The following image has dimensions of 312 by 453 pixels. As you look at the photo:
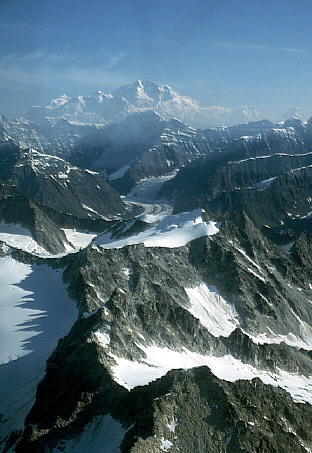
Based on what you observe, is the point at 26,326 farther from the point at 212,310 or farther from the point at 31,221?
the point at 31,221

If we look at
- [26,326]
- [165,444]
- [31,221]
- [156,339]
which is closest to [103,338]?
[156,339]

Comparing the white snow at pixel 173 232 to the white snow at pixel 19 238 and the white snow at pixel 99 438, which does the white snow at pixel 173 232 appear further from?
the white snow at pixel 99 438

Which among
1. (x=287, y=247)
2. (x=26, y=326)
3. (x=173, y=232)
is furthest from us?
(x=287, y=247)

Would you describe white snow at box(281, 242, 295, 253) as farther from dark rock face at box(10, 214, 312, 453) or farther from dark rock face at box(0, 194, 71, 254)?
dark rock face at box(0, 194, 71, 254)

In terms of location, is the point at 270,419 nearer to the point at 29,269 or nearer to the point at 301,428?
the point at 301,428

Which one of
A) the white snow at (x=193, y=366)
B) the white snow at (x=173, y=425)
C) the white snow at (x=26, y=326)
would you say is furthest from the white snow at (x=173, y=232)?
the white snow at (x=173, y=425)

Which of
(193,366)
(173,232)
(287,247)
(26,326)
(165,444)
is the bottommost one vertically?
(193,366)

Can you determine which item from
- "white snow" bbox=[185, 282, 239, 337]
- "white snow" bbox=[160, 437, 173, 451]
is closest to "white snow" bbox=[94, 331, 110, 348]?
"white snow" bbox=[160, 437, 173, 451]
